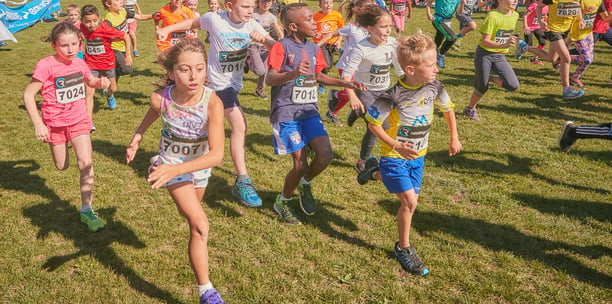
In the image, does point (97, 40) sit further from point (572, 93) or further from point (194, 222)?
point (572, 93)

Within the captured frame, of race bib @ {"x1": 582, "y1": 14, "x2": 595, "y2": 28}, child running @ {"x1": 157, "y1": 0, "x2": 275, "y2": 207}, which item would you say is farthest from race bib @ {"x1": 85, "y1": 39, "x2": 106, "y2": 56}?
race bib @ {"x1": 582, "y1": 14, "x2": 595, "y2": 28}

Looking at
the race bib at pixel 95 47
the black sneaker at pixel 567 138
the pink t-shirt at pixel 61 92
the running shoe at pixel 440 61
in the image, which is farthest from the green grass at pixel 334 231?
the running shoe at pixel 440 61

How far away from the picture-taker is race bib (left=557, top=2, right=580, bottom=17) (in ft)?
29.6

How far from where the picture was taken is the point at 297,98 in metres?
4.74

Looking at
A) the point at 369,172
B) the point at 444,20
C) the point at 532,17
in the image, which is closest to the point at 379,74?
the point at 369,172

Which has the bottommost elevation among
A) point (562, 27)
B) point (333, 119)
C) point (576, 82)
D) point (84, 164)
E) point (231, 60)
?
point (576, 82)

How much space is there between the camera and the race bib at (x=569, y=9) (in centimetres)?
901

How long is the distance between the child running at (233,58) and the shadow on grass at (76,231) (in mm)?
1333

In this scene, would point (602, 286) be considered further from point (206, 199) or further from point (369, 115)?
point (206, 199)

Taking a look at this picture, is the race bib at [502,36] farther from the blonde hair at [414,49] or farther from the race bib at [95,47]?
the race bib at [95,47]

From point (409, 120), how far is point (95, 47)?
21.0 ft

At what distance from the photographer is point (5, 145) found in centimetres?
709

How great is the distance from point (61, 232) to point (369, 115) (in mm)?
3402

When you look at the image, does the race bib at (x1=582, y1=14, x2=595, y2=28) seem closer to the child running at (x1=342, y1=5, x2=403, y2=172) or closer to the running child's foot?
the running child's foot
